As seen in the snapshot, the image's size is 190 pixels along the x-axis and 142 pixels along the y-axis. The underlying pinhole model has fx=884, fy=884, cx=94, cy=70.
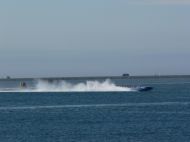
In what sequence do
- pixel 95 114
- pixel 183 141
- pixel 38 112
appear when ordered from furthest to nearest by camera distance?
pixel 38 112
pixel 95 114
pixel 183 141

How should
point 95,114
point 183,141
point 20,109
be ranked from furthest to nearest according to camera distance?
point 20,109, point 95,114, point 183,141

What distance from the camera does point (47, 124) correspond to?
97.2m

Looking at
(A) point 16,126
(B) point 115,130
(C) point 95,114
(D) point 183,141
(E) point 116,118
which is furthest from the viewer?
(C) point 95,114

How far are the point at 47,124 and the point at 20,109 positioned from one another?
102 ft

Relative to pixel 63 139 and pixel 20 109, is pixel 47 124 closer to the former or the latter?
pixel 63 139

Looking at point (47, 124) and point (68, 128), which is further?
point (47, 124)

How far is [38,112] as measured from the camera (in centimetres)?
12019

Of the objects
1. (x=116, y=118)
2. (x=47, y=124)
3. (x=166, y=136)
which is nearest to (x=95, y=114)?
(x=116, y=118)

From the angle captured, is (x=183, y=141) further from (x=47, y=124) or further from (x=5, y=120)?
(x=5, y=120)

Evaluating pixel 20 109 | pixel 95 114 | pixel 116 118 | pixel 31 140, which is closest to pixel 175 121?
pixel 116 118

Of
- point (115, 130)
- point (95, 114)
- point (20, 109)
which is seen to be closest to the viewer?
point (115, 130)

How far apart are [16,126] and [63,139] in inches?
628

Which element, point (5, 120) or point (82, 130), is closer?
point (82, 130)

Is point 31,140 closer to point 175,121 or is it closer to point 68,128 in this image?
point 68,128
